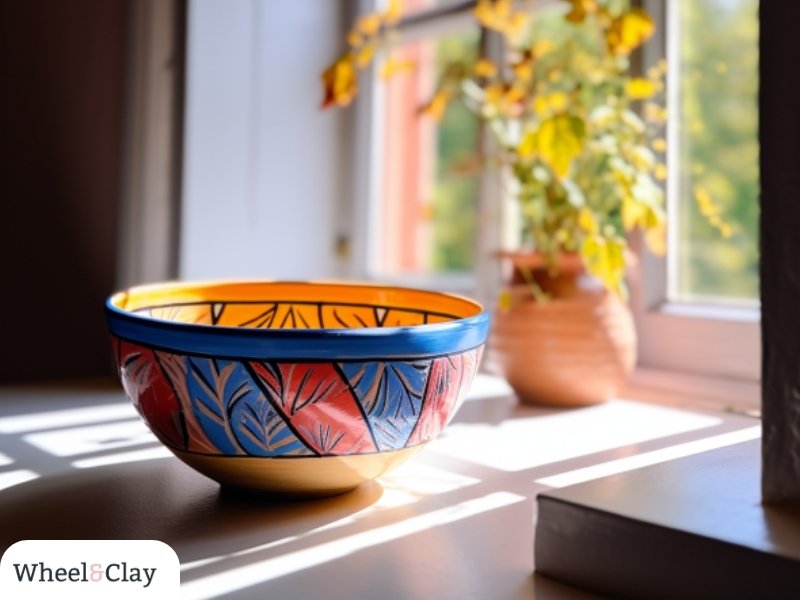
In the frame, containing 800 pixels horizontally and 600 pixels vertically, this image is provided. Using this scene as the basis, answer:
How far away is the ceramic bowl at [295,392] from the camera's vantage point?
0.57m

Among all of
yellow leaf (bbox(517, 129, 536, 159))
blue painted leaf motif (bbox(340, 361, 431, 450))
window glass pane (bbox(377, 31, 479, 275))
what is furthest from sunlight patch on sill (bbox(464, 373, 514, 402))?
window glass pane (bbox(377, 31, 479, 275))

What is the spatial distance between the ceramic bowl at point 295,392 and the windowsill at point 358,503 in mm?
39

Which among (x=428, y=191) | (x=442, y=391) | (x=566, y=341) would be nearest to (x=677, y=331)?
(x=566, y=341)

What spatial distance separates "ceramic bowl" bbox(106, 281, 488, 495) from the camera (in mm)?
566

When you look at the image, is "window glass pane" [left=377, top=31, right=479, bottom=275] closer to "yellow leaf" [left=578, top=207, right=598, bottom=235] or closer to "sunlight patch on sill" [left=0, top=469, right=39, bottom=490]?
"yellow leaf" [left=578, top=207, right=598, bottom=235]

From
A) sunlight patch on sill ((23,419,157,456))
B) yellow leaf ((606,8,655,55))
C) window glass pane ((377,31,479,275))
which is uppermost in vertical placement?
window glass pane ((377,31,479,275))

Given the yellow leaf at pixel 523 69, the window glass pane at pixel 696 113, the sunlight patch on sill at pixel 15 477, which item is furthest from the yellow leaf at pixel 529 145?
the sunlight patch on sill at pixel 15 477

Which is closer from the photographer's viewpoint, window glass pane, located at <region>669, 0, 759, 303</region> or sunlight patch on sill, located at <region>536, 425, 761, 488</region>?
sunlight patch on sill, located at <region>536, 425, 761, 488</region>

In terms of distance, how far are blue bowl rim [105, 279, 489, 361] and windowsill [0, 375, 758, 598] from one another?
117mm

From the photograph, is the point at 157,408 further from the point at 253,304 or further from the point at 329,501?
the point at 253,304

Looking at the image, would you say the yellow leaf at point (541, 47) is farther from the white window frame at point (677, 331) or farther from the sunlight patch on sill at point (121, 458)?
the sunlight patch on sill at point (121, 458)

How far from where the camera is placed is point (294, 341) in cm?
56

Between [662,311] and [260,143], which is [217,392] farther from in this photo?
[260,143]

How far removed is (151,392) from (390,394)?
0.16 metres
